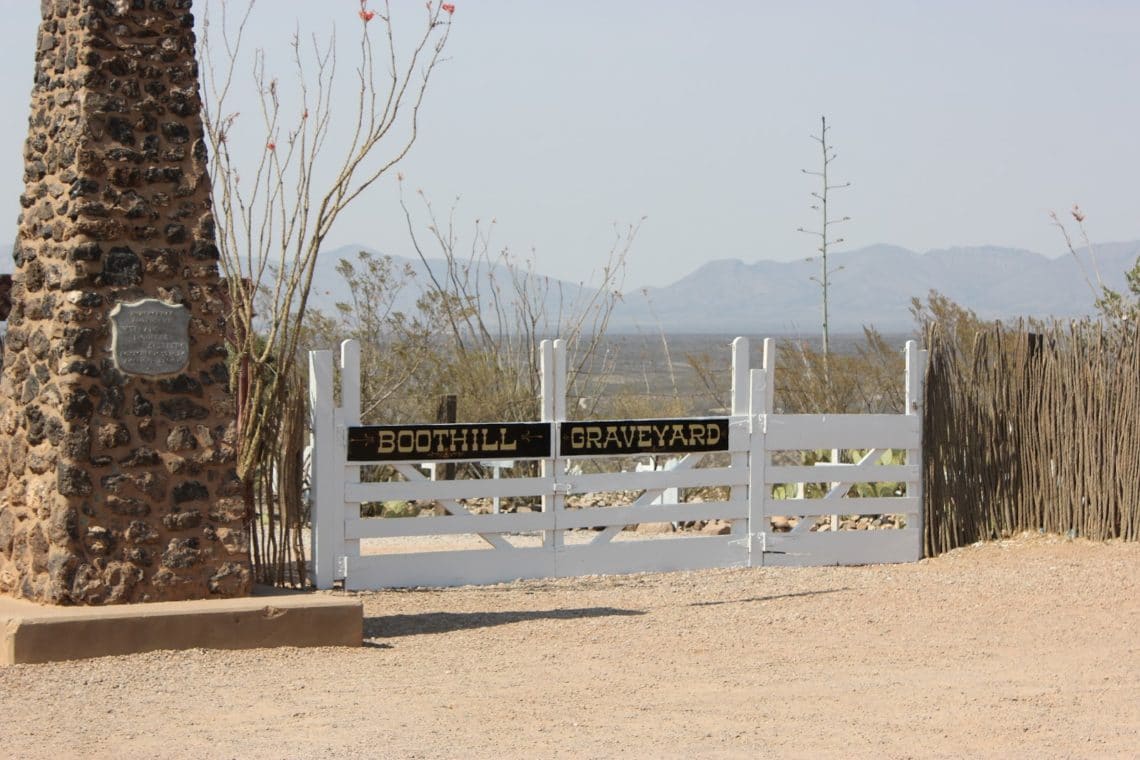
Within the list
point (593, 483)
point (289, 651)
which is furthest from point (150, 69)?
point (593, 483)

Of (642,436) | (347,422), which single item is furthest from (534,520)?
(347,422)

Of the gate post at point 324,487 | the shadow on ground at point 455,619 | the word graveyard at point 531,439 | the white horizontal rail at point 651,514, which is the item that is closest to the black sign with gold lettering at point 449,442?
the word graveyard at point 531,439

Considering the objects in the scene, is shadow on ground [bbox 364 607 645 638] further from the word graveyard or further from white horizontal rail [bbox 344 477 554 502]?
the word graveyard

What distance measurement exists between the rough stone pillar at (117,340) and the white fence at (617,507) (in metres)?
1.82

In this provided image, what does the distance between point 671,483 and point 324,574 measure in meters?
2.85

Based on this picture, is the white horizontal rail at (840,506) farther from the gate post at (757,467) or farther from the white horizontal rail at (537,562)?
the white horizontal rail at (537,562)

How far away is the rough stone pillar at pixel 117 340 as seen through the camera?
8.79 meters

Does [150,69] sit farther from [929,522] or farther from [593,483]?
[929,522]

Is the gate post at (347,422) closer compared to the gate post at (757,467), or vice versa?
the gate post at (347,422)

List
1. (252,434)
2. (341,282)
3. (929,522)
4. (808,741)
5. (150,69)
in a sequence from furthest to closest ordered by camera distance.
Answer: (341,282), (929,522), (252,434), (150,69), (808,741)

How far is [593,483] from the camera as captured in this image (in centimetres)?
1212

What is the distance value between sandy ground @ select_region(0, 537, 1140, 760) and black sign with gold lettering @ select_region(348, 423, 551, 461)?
40.0 inches

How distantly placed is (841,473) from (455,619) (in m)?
4.22

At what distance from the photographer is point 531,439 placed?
11.9m
